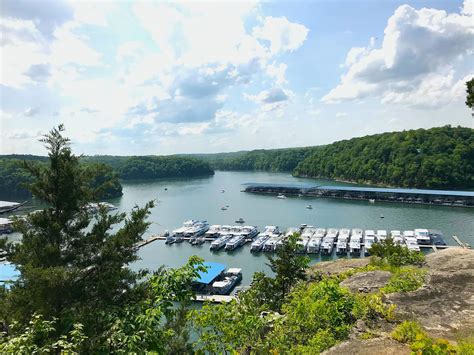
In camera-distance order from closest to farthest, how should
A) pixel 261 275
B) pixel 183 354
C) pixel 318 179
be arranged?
pixel 183 354, pixel 261 275, pixel 318 179

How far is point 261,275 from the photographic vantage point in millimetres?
14469

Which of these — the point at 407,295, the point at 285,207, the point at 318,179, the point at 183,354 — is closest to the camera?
the point at 183,354

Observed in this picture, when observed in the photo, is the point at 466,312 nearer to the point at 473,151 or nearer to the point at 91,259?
the point at 91,259

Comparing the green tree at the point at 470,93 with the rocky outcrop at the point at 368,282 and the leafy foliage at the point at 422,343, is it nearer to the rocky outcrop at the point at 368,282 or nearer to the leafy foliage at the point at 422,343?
the rocky outcrop at the point at 368,282

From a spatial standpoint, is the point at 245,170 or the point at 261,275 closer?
the point at 261,275

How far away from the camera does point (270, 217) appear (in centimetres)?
5147

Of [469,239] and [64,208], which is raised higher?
[64,208]

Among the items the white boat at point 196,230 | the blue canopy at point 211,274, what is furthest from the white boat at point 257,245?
the white boat at point 196,230

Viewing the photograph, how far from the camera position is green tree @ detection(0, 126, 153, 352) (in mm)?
7570

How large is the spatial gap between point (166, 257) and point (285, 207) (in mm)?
28587

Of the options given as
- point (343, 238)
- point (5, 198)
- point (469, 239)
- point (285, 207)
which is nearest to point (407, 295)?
point (343, 238)

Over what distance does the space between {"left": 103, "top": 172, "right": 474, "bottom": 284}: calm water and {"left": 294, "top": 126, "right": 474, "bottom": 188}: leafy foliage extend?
78.6 feet

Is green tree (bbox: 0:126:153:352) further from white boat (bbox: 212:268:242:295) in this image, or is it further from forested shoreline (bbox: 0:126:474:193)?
forested shoreline (bbox: 0:126:474:193)

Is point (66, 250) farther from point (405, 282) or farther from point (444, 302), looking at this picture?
point (444, 302)
